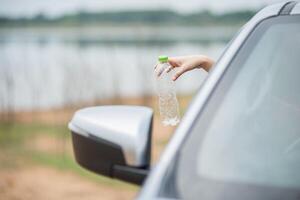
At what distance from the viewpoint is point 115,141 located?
214 cm

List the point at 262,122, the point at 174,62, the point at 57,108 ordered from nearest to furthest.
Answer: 1. the point at 262,122
2. the point at 174,62
3. the point at 57,108

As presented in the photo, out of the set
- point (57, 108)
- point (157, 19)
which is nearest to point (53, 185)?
point (57, 108)

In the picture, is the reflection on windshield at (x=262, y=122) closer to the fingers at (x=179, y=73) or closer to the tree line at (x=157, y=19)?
the fingers at (x=179, y=73)

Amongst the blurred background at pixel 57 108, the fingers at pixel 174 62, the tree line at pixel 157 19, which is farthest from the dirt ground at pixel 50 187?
the tree line at pixel 157 19

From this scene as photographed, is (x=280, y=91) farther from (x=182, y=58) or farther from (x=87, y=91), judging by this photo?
(x=87, y=91)

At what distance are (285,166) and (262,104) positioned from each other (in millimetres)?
341

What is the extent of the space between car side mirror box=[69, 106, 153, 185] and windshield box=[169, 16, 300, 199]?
14 centimetres

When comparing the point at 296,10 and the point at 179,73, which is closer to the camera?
the point at 296,10

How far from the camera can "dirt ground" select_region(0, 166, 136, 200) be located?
911 centimetres

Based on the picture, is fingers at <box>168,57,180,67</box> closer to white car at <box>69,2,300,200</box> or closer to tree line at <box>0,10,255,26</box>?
white car at <box>69,2,300,200</box>

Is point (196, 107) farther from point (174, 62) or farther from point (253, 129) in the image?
point (174, 62)

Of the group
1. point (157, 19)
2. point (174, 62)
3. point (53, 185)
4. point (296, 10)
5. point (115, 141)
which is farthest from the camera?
point (157, 19)

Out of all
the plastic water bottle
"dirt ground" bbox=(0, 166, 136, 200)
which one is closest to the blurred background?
"dirt ground" bbox=(0, 166, 136, 200)

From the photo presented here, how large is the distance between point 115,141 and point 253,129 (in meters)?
0.40
